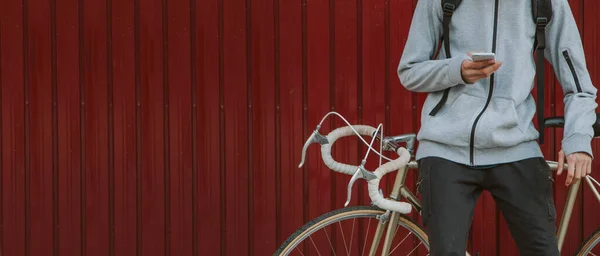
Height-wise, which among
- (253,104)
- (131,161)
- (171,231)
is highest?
(253,104)

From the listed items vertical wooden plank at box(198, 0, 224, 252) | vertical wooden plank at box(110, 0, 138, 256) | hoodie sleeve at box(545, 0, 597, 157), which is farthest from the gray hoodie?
vertical wooden plank at box(110, 0, 138, 256)

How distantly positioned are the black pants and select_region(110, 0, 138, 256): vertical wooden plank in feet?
7.31

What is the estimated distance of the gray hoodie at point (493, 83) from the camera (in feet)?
9.43

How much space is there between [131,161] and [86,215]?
16.1 inches

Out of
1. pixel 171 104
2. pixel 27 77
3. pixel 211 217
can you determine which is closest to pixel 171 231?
pixel 211 217

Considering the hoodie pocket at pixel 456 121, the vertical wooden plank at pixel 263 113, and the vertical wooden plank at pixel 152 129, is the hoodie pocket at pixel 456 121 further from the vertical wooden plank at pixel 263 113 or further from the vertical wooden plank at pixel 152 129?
the vertical wooden plank at pixel 152 129

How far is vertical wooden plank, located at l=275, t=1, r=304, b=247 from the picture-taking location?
15.2 ft

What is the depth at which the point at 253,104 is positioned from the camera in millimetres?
4652

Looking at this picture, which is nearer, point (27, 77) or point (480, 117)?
point (480, 117)

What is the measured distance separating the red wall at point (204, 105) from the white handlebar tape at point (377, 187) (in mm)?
1500

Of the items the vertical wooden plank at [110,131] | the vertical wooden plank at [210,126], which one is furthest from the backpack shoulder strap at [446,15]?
the vertical wooden plank at [110,131]

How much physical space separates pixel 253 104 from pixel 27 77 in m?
1.29

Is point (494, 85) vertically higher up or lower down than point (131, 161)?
higher up

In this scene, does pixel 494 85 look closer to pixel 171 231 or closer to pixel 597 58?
pixel 597 58
